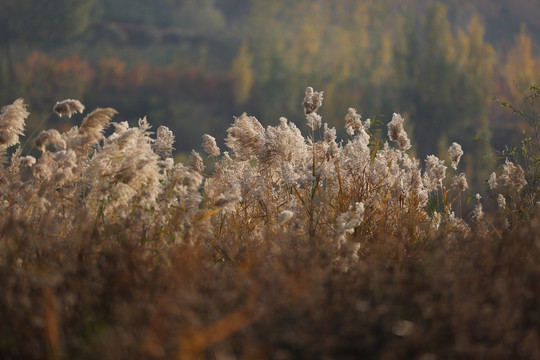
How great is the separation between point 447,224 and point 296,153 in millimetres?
1309

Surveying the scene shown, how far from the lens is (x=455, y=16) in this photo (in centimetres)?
9088

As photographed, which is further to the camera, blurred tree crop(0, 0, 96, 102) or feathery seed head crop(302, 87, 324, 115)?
blurred tree crop(0, 0, 96, 102)

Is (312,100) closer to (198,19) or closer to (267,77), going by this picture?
(267,77)

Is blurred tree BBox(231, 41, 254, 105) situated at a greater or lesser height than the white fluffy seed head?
greater

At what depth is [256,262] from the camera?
268 cm

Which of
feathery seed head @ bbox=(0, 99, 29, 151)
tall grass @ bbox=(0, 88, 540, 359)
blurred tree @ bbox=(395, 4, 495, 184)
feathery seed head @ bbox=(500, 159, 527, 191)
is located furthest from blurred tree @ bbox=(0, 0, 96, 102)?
feathery seed head @ bbox=(500, 159, 527, 191)

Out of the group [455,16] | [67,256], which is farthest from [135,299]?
→ [455,16]

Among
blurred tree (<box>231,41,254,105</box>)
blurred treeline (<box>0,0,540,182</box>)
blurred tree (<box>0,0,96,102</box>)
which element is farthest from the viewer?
blurred tree (<box>0,0,96,102</box>)

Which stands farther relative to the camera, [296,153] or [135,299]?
[296,153]

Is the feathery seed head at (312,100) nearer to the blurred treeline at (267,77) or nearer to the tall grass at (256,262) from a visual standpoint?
the tall grass at (256,262)

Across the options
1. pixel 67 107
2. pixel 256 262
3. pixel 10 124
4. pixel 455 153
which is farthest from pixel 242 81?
pixel 256 262

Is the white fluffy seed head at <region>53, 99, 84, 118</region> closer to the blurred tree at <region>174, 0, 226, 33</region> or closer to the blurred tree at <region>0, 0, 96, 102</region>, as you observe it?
the blurred tree at <region>0, 0, 96, 102</region>

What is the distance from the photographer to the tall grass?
1.84 metres

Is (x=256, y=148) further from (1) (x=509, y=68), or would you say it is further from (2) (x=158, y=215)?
(1) (x=509, y=68)
